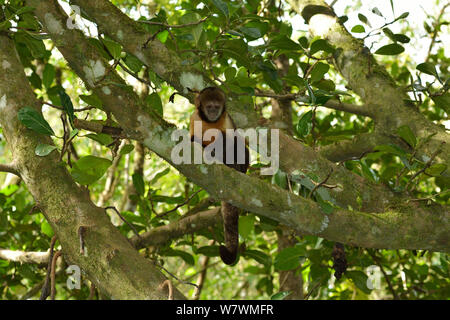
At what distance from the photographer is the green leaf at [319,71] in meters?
3.16

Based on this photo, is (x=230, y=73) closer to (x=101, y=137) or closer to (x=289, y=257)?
(x=101, y=137)

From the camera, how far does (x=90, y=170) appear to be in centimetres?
247

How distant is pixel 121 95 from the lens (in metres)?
2.36

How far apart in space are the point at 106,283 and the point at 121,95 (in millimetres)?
948

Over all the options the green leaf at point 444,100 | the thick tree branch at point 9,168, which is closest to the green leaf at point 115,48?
the thick tree branch at point 9,168

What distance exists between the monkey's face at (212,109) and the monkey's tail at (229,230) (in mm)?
793

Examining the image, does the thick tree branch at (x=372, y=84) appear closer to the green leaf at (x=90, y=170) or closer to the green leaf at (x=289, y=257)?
the green leaf at (x=289, y=257)

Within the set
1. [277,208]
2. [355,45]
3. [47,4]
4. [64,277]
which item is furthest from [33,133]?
[355,45]

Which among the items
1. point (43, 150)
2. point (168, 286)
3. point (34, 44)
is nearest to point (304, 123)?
point (168, 286)

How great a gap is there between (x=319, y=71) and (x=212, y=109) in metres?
0.99

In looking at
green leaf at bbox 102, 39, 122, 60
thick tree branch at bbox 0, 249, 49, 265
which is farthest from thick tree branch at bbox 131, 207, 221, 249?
green leaf at bbox 102, 39, 122, 60

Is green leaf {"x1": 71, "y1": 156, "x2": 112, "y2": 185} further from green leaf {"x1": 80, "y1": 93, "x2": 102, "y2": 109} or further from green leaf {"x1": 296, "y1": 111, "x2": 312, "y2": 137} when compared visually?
green leaf {"x1": 296, "y1": 111, "x2": 312, "y2": 137}

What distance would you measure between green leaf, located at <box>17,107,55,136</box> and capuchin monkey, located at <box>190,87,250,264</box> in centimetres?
117

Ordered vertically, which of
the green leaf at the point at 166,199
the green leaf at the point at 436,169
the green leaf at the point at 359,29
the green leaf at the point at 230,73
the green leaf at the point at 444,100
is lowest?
the green leaf at the point at 436,169
